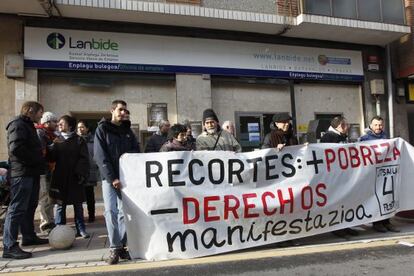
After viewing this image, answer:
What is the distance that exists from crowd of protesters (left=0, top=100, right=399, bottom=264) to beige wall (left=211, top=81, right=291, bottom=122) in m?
4.48

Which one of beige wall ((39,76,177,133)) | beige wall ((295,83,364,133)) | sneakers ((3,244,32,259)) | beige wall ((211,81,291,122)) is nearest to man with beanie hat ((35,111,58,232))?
sneakers ((3,244,32,259))

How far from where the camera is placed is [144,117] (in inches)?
405

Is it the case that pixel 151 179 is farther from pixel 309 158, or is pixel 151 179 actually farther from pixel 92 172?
pixel 92 172

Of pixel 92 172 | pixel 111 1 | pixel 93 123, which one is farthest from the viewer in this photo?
pixel 93 123

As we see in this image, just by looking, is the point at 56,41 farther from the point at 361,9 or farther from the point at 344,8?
the point at 361,9

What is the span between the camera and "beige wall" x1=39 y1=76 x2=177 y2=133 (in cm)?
960

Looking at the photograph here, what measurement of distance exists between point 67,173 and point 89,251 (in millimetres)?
1251

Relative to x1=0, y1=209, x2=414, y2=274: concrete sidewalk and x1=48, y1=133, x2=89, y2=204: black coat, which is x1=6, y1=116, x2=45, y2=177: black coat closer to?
x1=48, y1=133, x2=89, y2=204: black coat

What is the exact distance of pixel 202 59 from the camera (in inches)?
418

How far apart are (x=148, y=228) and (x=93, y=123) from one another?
230 inches

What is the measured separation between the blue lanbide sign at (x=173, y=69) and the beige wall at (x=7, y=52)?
47 centimetres

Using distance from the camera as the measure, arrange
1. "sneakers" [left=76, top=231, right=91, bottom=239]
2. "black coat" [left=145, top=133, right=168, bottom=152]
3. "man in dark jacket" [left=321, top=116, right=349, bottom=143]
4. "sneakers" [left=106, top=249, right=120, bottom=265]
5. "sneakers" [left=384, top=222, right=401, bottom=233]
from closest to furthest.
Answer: "sneakers" [left=106, top=249, right=120, bottom=265], "sneakers" [left=384, top=222, right=401, bottom=233], "sneakers" [left=76, top=231, right=91, bottom=239], "man in dark jacket" [left=321, top=116, right=349, bottom=143], "black coat" [left=145, top=133, right=168, bottom=152]

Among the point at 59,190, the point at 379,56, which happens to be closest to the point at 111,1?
the point at 59,190

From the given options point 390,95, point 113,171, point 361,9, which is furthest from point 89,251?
point 390,95
